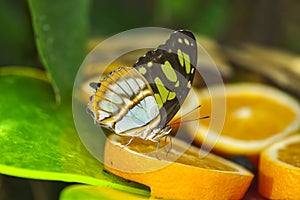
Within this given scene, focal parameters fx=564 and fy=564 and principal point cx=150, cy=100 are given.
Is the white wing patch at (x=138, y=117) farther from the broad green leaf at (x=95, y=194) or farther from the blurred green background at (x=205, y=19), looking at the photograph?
the blurred green background at (x=205, y=19)

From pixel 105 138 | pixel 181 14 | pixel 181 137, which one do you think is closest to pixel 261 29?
pixel 181 14

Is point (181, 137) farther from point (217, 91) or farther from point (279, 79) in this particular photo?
point (279, 79)

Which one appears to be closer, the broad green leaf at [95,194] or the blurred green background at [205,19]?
the broad green leaf at [95,194]

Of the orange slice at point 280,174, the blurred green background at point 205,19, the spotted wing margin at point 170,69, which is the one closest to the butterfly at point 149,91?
the spotted wing margin at point 170,69

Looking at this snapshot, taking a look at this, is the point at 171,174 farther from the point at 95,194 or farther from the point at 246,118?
the point at 246,118

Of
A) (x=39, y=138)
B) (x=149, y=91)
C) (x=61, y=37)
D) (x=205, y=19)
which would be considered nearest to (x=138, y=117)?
(x=149, y=91)

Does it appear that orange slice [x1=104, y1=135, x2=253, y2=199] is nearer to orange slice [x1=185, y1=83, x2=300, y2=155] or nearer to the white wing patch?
the white wing patch
